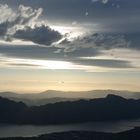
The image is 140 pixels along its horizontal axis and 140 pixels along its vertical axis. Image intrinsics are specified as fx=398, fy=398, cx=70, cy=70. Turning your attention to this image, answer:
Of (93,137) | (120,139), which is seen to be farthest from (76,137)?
(120,139)

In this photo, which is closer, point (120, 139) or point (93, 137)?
point (120, 139)

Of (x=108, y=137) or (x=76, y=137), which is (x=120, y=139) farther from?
(x=76, y=137)

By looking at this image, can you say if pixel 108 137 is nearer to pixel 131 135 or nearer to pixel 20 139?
pixel 131 135

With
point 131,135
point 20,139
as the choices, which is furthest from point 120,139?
point 20,139

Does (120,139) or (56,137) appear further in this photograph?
(56,137)

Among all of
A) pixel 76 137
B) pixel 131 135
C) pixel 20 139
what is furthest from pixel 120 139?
pixel 20 139

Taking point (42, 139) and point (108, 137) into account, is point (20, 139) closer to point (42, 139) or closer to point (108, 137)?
point (42, 139)

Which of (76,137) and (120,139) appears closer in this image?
(120,139)
